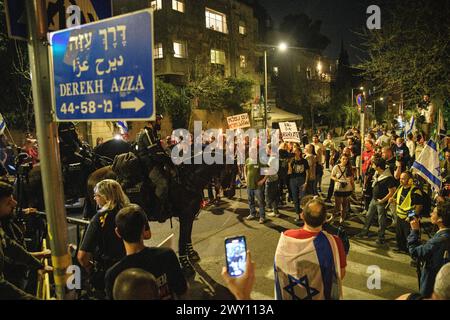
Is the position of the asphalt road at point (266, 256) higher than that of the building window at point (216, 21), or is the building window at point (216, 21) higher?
the building window at point (216, 21)

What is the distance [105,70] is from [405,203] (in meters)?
6.02

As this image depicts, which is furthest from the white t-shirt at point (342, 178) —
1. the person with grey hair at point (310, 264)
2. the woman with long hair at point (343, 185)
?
the person with grey hair at point (310, 264)

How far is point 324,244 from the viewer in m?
2.91

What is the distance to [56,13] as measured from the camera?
8.91 ft

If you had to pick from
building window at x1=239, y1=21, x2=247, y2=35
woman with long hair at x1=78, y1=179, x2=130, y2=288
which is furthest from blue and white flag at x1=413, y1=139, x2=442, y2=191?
building window at x1=239, y1=21, x2=247, y2=35

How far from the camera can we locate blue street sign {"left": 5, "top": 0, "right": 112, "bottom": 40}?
97.7 inches

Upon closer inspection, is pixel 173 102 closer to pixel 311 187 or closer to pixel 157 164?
pixel 311 187

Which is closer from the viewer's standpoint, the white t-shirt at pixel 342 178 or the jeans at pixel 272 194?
the white t-shirt at pixel 342 178

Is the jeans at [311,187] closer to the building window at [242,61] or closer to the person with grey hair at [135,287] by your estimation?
the person with grey hair at [135,287]

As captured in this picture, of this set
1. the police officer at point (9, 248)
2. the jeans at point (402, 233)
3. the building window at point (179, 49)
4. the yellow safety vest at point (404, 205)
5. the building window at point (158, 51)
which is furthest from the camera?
the building window at point (179, 49)

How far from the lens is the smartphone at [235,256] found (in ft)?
7.98

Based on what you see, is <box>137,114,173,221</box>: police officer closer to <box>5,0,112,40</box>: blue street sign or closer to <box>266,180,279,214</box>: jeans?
<box>5,0,112,40</box>: blue street sign

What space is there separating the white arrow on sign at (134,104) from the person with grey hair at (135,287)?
39.3 inches
